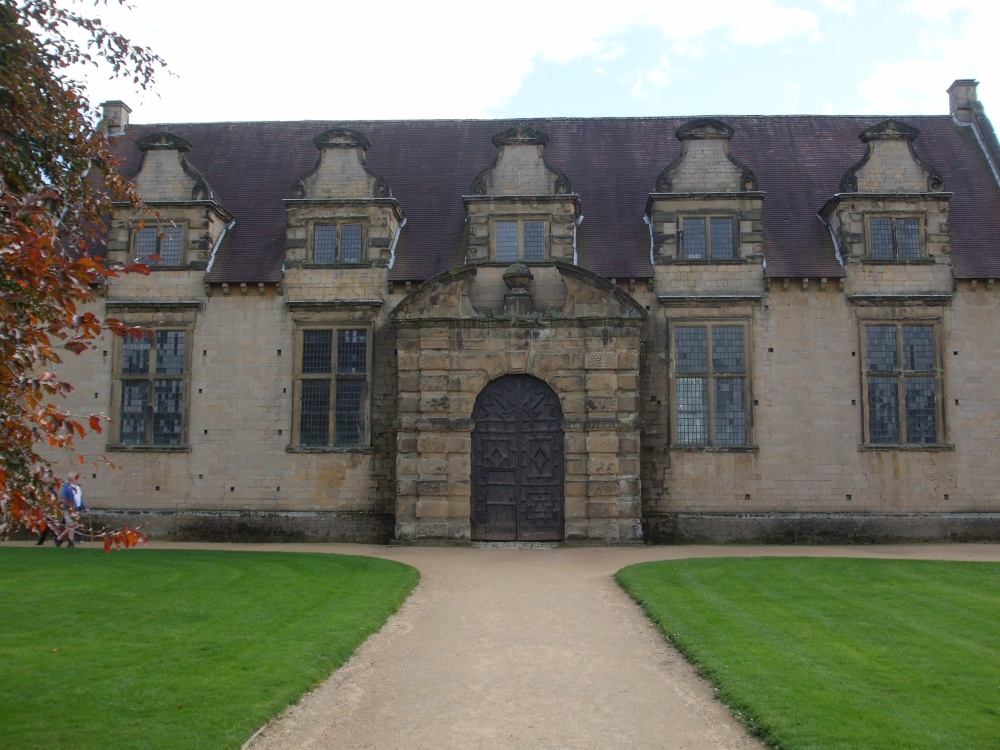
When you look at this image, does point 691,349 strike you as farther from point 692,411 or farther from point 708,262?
point 708,262

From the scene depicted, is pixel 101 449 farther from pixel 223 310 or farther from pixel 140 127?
pixel 140 127

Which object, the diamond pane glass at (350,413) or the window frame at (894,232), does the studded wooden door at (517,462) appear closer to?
the diamond pane glass at (350,413)

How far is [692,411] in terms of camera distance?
2123cm

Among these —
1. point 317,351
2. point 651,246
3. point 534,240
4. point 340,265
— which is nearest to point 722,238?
point 651,246

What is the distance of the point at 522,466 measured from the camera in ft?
66.4

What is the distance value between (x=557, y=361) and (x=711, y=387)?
4.02 m

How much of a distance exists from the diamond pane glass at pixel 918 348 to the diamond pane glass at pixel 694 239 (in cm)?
530

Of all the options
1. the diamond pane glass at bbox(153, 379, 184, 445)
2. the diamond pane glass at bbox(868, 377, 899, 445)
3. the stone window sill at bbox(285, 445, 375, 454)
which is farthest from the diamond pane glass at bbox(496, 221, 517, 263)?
the diamond pane glass at bbox(868, 377, 899, 445)

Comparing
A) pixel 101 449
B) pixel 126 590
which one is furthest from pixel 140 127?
pixel 126 590

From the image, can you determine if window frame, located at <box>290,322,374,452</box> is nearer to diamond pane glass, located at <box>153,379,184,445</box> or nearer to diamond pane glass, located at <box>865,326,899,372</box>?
diamond pane glass, located at <box>153,379,184,445</box>

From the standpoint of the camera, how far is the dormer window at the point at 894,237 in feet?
71.2

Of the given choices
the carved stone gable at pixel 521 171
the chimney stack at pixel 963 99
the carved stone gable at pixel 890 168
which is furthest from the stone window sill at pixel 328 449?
the chimney stack at pixel 963 99

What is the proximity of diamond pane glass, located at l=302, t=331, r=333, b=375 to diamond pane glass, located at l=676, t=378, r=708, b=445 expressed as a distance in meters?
8.66

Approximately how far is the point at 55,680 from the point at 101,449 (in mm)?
14928
